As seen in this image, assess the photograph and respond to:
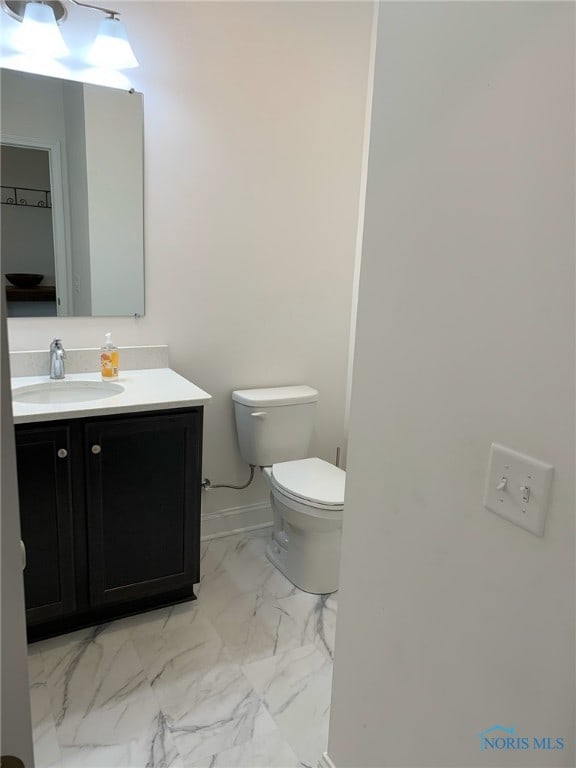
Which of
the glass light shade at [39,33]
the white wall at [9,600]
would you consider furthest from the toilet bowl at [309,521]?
the glass light shade at [39,33]

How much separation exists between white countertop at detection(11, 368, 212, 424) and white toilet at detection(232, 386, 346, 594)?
0.46m

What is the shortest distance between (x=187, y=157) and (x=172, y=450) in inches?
49.3

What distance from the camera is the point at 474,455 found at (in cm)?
94

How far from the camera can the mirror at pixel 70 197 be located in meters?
2.03

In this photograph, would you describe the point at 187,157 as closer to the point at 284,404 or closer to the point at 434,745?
the point at 284,404

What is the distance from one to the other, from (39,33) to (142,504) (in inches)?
66.9

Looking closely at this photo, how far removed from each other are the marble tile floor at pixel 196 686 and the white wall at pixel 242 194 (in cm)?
73

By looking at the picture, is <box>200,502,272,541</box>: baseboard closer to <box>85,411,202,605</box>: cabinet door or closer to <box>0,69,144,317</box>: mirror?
<box>85,411,202,605</box>: cabinet door

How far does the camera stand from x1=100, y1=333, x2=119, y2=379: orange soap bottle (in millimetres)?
2205

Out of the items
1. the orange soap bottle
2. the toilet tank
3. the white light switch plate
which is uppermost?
the white light switch plate

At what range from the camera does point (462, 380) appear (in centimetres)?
95

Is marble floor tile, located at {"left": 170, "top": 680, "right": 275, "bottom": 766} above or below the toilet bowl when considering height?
below

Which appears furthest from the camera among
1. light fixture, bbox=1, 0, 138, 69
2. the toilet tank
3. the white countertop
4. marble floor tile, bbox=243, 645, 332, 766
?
the toilet tank

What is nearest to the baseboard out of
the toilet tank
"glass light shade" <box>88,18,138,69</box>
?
the toilet tank
